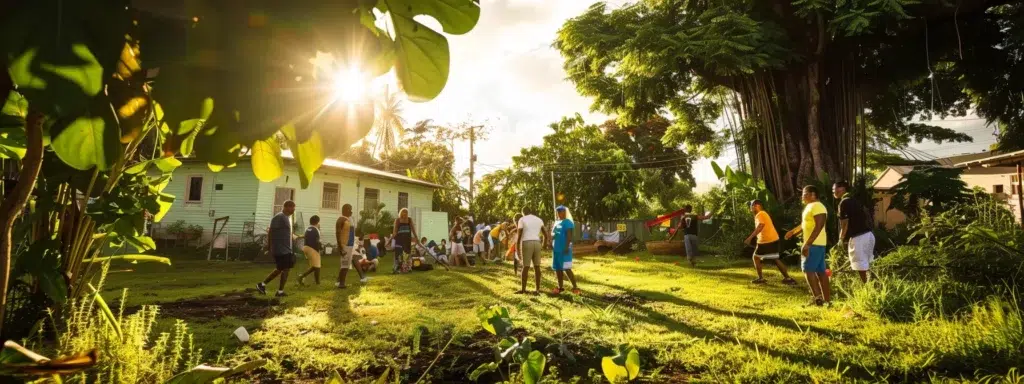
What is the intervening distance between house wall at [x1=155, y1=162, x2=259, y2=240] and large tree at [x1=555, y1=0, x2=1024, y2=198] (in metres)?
13.3

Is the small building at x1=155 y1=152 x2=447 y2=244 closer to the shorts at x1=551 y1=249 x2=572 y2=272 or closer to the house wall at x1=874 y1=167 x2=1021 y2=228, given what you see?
the shorts at x1=551 y1=249 x2=572 y2=272

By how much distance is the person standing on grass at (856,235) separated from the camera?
7.10m

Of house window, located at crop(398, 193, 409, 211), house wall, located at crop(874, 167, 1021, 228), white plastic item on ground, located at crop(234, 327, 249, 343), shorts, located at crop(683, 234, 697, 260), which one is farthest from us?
house window, located at crop(398, 193, 409, 211)

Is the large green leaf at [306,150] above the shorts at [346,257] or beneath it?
above

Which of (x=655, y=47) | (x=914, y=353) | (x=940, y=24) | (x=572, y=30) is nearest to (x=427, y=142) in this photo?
(x=572, y=30)

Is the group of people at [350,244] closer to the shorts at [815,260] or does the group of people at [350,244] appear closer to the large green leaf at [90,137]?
the shorts at [815,260]

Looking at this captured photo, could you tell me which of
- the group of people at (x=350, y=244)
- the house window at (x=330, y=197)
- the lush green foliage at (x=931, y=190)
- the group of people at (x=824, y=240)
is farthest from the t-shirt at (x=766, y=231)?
the house window at (x=330, y=197)

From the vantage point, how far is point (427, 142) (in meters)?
42.0

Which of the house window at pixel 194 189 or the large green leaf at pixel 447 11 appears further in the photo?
the house window at pixel 194 189

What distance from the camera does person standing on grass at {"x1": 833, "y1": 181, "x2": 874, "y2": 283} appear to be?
7102mm

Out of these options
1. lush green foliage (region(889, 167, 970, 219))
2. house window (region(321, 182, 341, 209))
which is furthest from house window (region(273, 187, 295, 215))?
lush green foliage (region(889, 167, 970, 219))

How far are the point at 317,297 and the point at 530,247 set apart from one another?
3.79 m

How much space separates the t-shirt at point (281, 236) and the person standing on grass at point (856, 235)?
8.87 meters

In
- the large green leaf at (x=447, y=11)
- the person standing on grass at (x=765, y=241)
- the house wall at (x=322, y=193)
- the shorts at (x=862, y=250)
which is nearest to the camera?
the large green leaf at (x=447, y=11)
